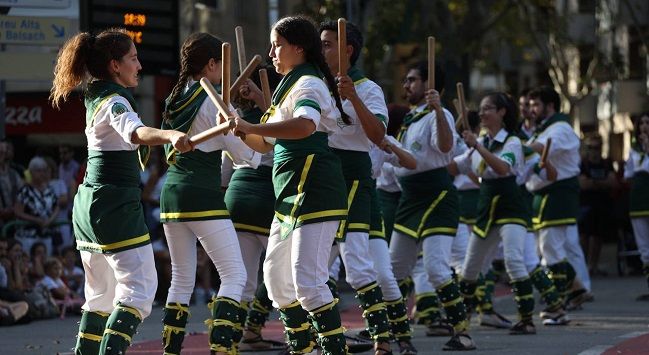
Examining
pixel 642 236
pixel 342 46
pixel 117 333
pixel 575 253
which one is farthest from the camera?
pixel 642 236

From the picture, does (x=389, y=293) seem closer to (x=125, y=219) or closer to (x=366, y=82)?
(x=366, y=82)

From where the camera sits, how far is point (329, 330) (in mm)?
8609

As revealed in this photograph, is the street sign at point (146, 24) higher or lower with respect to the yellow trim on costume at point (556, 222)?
higher

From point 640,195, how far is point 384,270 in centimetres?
662

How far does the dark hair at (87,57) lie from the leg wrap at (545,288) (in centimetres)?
623

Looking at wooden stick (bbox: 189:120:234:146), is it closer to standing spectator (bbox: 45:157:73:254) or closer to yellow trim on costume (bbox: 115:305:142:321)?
yellow trim on costume (bbox: 115:305:142:321)

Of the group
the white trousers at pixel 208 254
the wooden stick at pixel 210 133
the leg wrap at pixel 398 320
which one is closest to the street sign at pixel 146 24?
the leg wrap at pixel 398 320

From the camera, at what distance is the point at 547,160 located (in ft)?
47.7

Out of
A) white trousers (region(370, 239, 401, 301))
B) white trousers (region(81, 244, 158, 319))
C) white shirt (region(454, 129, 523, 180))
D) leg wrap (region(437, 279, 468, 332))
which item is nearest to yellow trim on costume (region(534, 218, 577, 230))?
white shirt (region(454, 129, 523, 180))

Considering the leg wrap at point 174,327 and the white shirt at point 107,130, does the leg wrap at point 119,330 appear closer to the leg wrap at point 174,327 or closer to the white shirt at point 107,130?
the white shirt at point 107,130

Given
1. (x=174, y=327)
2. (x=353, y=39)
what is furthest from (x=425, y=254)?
(x=174, y=327)

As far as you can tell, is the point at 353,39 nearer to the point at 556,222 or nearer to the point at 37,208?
the point at 556,222

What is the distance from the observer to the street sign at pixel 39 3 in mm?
14773

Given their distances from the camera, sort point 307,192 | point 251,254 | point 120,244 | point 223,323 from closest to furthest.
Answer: point 120,244 → point 307,192 → point 223,323 → point 251,254
